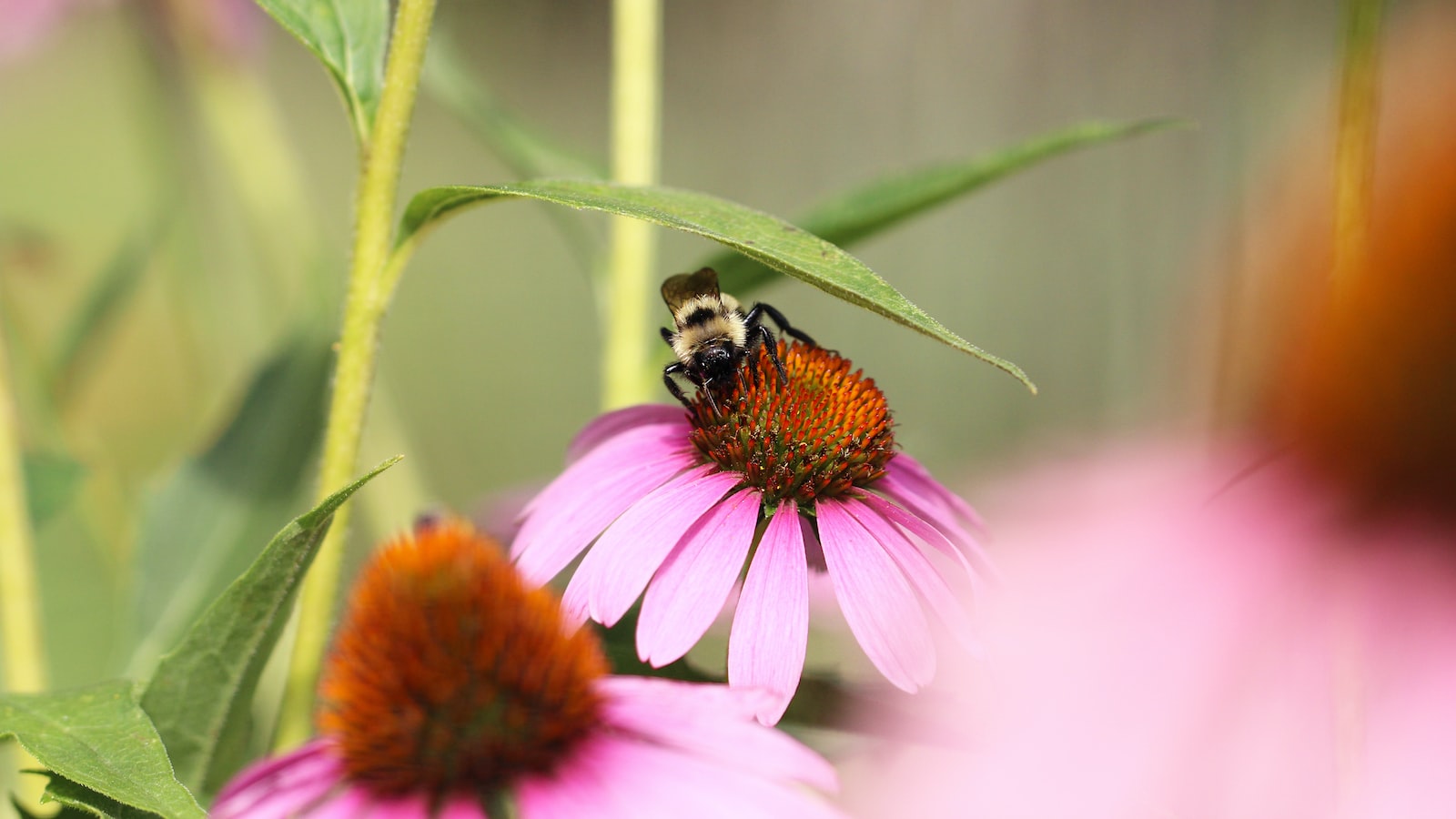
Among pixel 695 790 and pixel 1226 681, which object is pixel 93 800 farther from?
pixel 1226 681

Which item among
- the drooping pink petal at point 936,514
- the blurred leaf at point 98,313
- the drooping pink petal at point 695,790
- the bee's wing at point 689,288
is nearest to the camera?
the drooping pink petal at point 695,790

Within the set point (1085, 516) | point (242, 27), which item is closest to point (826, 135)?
point (242, 27)

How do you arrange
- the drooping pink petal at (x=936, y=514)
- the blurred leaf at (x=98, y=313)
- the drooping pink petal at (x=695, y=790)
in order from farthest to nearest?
the blurred leaf at (x=98, y=313), the drooping pink petal at (x=936, y=514), the drooping pink petal at (x=695, y=790)

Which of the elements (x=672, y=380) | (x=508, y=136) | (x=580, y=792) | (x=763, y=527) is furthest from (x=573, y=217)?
(x=580, y=792)

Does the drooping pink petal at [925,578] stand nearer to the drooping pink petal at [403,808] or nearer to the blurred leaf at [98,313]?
the drooping pink petal at [403,808]

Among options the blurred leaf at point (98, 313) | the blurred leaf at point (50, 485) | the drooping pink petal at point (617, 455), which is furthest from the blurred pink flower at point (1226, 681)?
the blurred leaf at point (98, 313)

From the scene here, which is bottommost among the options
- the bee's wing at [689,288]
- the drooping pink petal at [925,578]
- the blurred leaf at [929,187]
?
the drooping pink petal at [925,578]

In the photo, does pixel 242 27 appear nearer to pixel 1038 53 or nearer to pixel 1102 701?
pixel 1102 701
